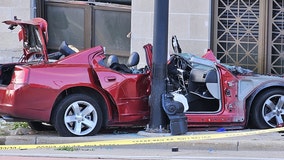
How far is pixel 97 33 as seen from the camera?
571 inches

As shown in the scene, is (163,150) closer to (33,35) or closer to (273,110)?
(273,110)

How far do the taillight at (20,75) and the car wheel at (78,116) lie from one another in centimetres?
67

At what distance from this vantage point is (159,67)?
960cm

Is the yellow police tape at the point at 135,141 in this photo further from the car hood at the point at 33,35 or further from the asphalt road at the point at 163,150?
the car hood at the point at 33,35

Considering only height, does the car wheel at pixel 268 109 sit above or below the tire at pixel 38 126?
above

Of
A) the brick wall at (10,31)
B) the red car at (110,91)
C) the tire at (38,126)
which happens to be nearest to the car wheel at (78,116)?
the red car at (110,91)

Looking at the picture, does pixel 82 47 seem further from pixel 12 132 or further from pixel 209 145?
pixel 209 145

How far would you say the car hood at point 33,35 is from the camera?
9539 millimetres

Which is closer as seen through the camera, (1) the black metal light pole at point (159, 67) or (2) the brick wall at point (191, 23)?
(1) the black metal light pole at point (159, 67)

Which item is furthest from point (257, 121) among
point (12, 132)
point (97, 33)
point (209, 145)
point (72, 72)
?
point (97, 33)

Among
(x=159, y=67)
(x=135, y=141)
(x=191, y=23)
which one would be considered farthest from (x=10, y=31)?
(x=135, y=141)

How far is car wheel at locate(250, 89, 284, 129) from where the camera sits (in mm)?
9922

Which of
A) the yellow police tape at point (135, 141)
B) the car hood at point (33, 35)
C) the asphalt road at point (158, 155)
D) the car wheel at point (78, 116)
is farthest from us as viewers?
the car hood at point (33, 35)

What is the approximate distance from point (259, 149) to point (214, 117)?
41.2 inches
